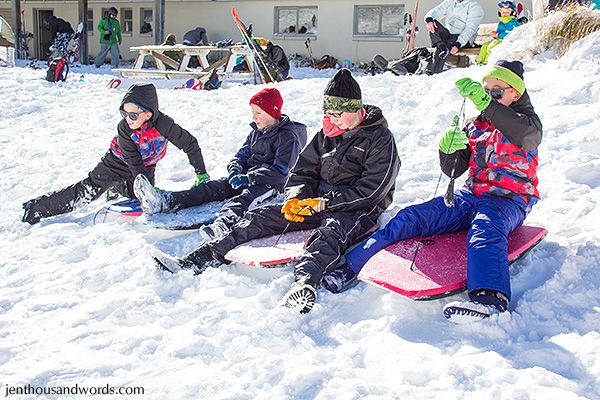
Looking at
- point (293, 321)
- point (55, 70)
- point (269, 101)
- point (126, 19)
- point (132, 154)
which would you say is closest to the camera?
point (293, 321)

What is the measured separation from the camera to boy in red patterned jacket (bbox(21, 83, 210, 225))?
4.65m

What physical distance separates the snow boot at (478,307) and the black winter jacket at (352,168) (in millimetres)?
1034

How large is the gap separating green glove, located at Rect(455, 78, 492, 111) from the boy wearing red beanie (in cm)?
171

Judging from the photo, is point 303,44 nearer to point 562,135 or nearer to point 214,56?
point 214,56

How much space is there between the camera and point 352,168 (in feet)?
11.8

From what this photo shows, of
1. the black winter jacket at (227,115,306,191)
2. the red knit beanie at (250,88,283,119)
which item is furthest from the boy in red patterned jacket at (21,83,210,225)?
the red knit beanie at (250,88,283,119)

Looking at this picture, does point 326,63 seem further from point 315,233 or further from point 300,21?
point 315,233

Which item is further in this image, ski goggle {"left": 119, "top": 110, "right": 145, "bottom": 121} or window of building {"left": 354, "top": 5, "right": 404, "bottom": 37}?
window of building {"left": 354, "top": 5, "right": 404, "bottom": 37}

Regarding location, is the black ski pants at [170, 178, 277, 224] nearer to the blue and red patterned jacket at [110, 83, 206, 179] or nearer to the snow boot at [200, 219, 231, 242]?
the snow boot at [200, 219, 231, 242]

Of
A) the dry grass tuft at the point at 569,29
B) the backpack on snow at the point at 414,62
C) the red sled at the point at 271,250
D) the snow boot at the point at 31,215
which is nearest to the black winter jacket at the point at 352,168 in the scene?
the red sled at the point at 271,250

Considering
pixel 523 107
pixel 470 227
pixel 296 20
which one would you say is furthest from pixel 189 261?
pixel 296 20

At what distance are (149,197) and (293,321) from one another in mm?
1948

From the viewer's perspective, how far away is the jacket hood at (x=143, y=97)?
4598 mm

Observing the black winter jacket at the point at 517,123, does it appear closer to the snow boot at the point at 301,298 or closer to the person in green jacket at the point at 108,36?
the snow boot at the point at 301,298
